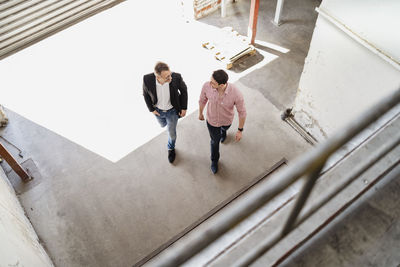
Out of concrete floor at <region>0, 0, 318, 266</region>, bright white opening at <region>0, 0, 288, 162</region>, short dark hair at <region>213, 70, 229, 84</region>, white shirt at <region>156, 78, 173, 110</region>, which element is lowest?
concrete floor at <region>0, 0, 318, 266</region>

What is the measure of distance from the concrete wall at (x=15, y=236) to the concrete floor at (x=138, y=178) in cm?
30

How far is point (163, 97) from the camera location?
180 inches

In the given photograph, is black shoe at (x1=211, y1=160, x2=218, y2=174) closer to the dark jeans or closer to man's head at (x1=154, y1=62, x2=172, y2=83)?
the dark jeans

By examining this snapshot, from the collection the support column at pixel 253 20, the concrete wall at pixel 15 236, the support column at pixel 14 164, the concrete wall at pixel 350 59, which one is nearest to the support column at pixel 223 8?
the support column at pixel 253 20

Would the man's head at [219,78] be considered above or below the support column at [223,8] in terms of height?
above

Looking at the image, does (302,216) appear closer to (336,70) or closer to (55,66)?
(336,70)

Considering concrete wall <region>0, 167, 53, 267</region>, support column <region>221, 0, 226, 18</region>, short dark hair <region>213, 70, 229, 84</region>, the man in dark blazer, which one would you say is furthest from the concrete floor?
support column <region>221, 0, 226, 18</region>

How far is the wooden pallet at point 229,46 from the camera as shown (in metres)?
6.84

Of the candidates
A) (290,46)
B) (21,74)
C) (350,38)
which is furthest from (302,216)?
(21,74)

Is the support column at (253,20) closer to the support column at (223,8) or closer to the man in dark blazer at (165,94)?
the support column at (223,8)

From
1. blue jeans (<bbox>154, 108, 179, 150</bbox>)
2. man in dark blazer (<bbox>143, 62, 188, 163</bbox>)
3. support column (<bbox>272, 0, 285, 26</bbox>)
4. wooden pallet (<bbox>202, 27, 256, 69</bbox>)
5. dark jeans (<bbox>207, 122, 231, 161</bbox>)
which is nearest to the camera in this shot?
man in dark blazer (<bbox>143, 62, 188, 163</bbox>)

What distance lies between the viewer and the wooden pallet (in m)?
6.84

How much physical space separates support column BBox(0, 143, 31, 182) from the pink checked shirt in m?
3.39

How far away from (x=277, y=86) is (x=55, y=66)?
17.2ft
